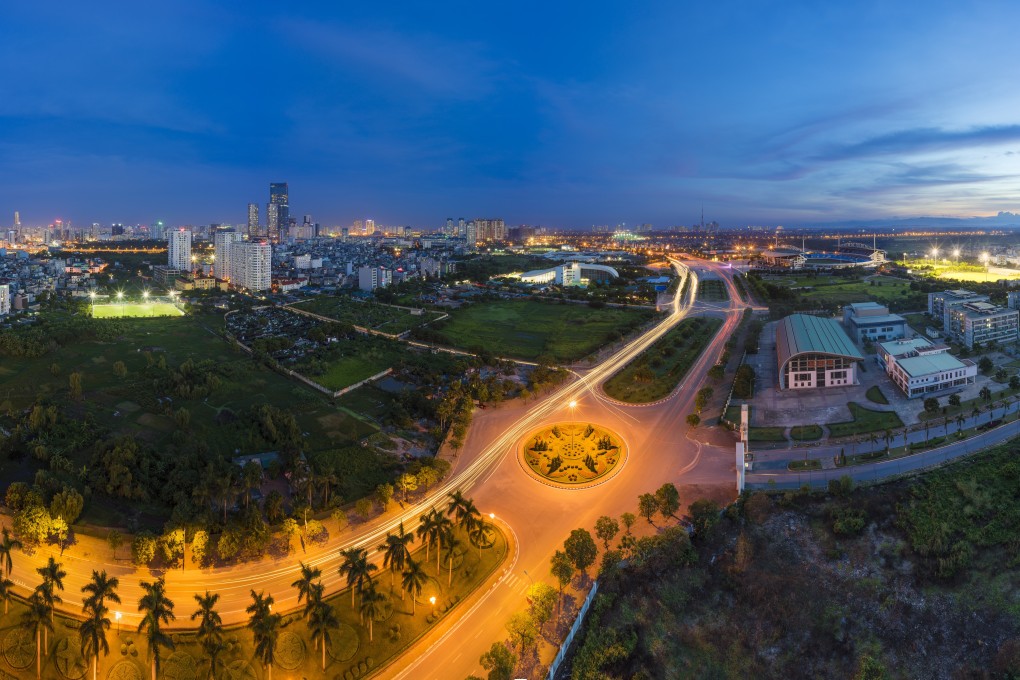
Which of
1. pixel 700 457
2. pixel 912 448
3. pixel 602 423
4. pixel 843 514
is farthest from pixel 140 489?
pixel 912 448

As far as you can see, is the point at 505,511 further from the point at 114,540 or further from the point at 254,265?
the point at 254,265

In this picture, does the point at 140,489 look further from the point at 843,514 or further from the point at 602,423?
the point at 843,514

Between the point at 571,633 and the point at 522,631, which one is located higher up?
the point at 522,631

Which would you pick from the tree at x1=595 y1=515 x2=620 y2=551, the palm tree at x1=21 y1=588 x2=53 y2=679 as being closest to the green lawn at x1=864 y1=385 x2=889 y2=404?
the tree at x1=595 y1=515 x2=620 y2=551

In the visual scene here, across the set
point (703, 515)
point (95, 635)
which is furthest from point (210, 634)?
point (703, 515)

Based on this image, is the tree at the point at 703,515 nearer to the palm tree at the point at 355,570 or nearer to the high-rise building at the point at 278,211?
the palm tree at the point at 355,570

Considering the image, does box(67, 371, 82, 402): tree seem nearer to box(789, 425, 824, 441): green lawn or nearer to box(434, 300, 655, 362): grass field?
box(434, 300, 655, 362): grass field

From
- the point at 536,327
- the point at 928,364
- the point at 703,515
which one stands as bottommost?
the point at 703,515
